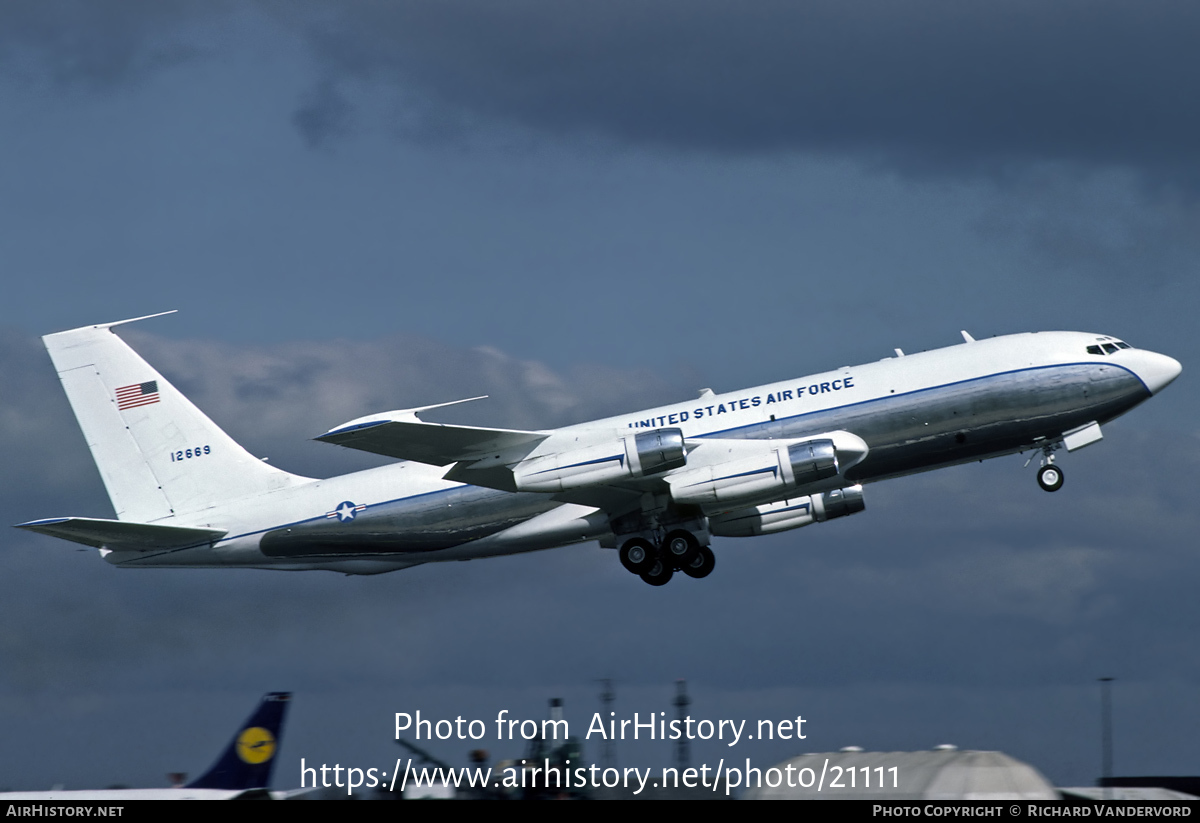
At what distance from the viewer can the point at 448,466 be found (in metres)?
46.3

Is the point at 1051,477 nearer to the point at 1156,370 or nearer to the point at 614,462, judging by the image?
the point at 1156,370

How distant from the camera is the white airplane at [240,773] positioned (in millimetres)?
39281

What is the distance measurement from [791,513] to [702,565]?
187 inches

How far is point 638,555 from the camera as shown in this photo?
153 feet

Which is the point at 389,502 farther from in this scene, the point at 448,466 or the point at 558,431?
the point at 558,431

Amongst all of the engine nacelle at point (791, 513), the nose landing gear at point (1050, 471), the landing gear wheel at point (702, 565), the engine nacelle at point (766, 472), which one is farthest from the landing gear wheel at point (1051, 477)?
the landing gear wheel at point (702, 565)

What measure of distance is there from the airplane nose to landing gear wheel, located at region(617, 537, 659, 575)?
16338 mm

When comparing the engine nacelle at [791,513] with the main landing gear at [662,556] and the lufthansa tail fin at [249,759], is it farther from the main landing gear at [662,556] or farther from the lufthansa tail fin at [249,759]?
the lufthansa tail fin at [249,759]

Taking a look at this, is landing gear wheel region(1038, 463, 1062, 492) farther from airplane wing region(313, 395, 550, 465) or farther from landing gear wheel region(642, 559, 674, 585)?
airplane wing region(313, 395, 550, 465)

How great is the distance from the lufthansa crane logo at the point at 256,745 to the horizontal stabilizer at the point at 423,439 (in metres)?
8.49

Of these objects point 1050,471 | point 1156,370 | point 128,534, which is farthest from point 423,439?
point 1156,370

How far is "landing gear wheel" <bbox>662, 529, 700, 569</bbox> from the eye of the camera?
152 feet

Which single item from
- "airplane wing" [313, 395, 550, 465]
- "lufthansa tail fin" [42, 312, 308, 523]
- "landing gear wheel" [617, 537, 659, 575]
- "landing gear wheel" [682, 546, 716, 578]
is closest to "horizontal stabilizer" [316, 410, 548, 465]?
"airplane wing" [313, 395, 550, 465]
